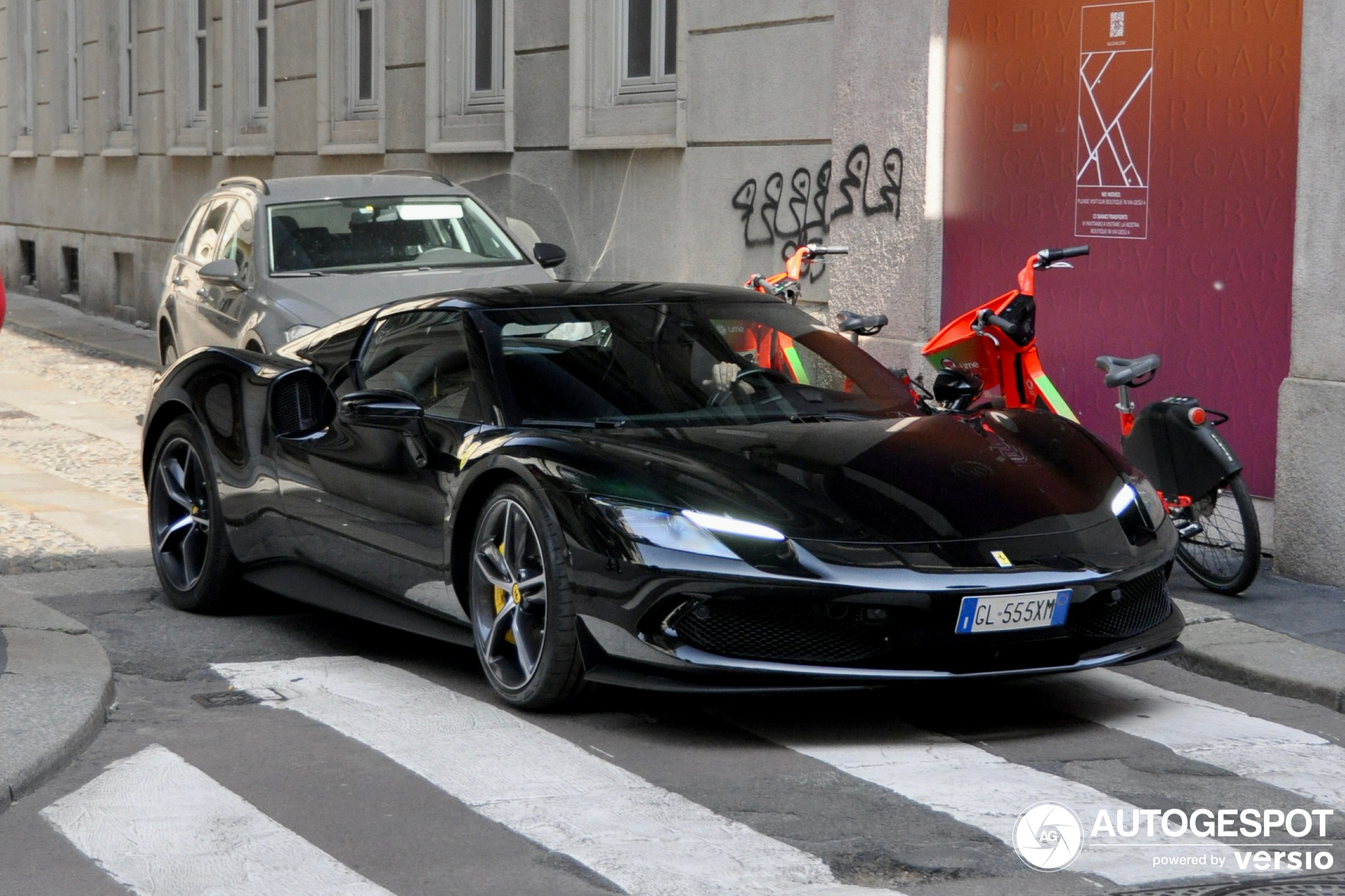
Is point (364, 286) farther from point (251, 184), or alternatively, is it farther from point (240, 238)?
point (251, 184)

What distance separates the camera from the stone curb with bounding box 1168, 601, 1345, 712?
6.17 meters

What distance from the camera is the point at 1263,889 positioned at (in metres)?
4.10

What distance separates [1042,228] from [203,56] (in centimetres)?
1467

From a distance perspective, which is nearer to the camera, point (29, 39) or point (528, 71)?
point (528, 71)

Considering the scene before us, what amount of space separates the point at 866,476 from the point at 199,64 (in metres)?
18.5

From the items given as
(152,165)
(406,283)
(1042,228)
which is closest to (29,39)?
(152,165)

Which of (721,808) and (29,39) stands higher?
(29,39)

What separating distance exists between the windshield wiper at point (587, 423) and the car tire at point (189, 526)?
5.99 feet

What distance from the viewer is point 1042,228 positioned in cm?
1004

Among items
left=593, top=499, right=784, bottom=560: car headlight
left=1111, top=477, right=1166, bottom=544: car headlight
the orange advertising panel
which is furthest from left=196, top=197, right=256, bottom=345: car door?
left=1111, top=477, right=1166, bottom=544: car headlight

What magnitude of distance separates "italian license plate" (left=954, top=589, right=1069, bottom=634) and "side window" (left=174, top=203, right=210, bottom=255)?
8957 mm

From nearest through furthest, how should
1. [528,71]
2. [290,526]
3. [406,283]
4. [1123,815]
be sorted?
[1123,815]
[290,526]
[406,283]
[528,71]

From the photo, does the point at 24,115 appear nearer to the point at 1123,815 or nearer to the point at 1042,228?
the point at 1042,228

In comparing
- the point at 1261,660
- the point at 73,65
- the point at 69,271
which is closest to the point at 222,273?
the point at 1261,660
